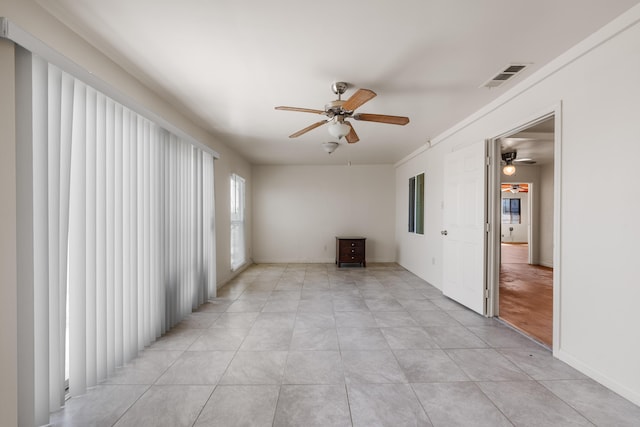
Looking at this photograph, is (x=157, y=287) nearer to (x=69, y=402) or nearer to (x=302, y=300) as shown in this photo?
(x=69, y=402)

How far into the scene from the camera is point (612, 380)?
189 centimetres

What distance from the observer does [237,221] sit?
5969mm

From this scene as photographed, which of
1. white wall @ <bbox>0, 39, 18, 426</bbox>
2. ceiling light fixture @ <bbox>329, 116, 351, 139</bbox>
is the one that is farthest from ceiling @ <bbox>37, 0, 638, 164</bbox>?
white wall @ <bbox>0, 39, 18, 426</bbox>

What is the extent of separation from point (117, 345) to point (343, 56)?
115 inches

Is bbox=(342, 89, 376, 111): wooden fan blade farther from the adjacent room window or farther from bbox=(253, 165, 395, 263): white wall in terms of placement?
bbox=(253, 165, 395, 263): white wall

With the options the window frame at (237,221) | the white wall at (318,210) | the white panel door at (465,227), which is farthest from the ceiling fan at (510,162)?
the window frame at (237,221)

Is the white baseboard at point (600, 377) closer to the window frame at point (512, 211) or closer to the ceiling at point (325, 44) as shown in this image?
the ceiling at point (325, 44)

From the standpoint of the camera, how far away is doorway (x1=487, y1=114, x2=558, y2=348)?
3.15m

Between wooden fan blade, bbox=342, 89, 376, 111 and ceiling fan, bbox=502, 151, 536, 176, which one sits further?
ceiling fan, bbox=502, 151, 536, 176

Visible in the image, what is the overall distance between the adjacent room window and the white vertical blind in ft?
7.98

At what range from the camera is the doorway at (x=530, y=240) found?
3150mm

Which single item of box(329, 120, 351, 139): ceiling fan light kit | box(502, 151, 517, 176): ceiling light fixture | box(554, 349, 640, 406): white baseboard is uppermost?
box(502, 151, 517, 176): ceiling light fixture

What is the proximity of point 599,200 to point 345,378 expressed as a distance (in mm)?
2241

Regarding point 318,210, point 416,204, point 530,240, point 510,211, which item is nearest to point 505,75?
point 416,204
